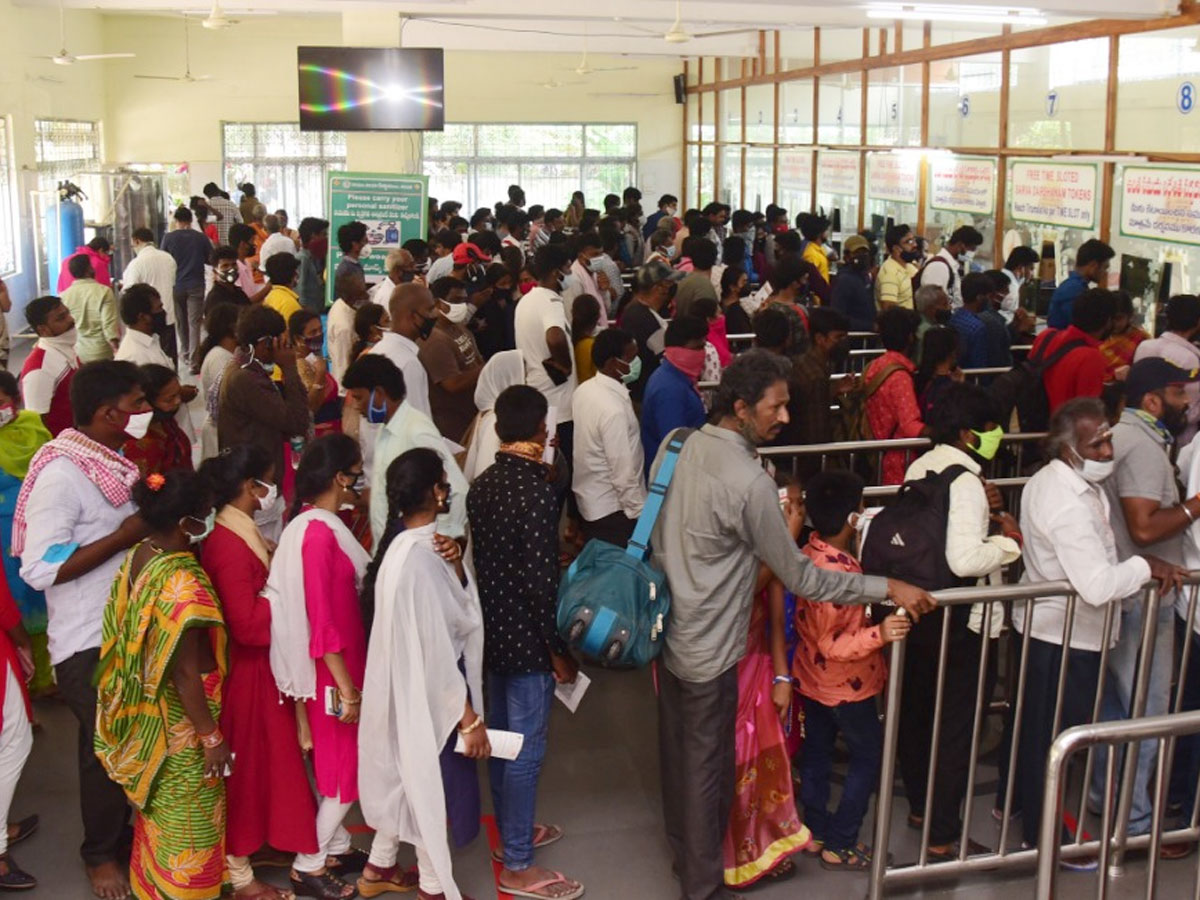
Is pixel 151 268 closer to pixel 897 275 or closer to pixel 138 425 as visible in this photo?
pixel 897 275

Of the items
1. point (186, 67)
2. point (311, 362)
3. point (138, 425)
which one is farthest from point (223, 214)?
point (138, 425)

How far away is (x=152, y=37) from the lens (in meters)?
19.4

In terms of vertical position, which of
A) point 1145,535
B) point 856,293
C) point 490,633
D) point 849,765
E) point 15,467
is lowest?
point 849,765

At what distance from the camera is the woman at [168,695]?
3318 millimetres

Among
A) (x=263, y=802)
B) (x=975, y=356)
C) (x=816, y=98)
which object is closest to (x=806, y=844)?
(x=263, y=802)

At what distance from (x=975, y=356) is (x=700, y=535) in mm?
4288

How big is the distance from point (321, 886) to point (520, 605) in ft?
3.42

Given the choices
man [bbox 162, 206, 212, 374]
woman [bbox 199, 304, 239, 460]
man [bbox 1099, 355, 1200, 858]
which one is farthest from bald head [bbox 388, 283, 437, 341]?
man [bbox 162, 206, 212, 374]

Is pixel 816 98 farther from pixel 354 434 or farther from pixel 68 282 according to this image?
pixel 354 434

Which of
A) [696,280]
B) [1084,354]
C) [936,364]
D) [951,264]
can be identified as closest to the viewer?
[936,364]

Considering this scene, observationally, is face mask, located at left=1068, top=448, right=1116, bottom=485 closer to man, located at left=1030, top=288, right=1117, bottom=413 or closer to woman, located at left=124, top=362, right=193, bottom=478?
man, located at left=1030, top=288, right=1117, bottom=413

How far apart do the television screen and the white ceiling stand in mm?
389

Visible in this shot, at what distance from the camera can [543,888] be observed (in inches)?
147

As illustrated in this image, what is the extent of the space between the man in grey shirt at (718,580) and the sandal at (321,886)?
101 cm
